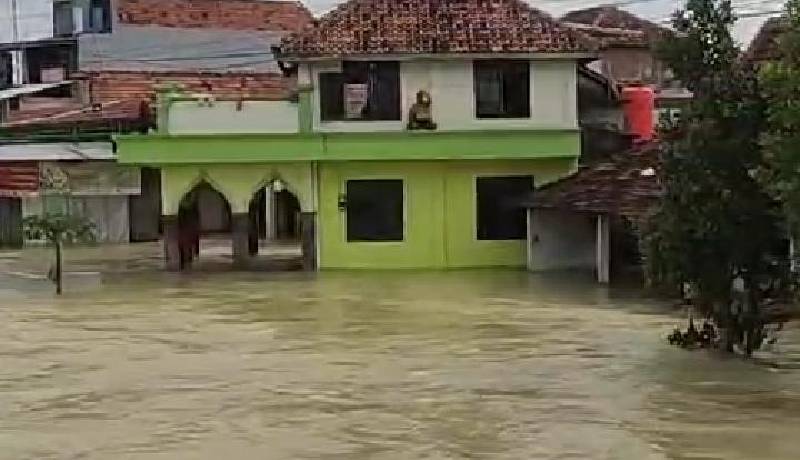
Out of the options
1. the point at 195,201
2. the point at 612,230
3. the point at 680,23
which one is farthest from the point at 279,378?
the point at 195,201

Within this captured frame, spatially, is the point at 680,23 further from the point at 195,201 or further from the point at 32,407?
the point at 195,201

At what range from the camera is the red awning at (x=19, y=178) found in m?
40.2

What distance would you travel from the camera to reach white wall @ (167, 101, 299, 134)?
100 ft

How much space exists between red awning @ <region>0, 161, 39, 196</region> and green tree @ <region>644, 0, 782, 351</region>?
2584cm

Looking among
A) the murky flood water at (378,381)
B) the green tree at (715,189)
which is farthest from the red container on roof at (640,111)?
the green tree at (715,189)

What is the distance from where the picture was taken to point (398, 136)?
30.5 metres

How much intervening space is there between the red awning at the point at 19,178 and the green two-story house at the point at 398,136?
9.99 metres

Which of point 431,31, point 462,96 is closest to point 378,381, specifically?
point 462,96

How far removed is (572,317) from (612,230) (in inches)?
284

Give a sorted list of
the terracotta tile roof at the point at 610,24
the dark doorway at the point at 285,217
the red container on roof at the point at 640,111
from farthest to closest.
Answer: the dark doorway at the point at 285,217
the terracotta tile roof at the point at 610,24
the red container on roof at the point at 640,111

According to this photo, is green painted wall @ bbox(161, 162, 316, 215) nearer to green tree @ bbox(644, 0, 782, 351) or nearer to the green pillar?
the green pillar

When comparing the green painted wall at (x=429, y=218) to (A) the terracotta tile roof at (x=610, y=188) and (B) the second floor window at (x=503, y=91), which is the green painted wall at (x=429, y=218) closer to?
(B) the second floor window at (x=503, y=91)

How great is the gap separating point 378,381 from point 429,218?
15257mm

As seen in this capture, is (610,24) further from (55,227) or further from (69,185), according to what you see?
(55,227)
